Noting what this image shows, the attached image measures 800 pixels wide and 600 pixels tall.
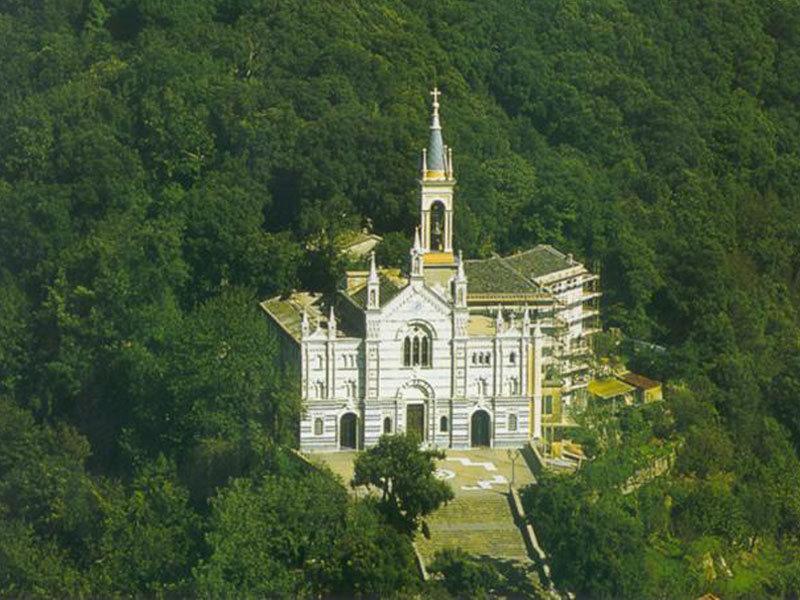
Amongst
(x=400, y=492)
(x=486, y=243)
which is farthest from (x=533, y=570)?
(x=486, y=243)

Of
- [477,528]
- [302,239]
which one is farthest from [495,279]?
[477,528]

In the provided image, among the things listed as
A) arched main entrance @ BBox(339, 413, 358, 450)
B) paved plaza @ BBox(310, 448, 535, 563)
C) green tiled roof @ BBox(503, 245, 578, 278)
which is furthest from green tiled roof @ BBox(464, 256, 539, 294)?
arched main entrance @ BBox(339, 413, 358, 450)

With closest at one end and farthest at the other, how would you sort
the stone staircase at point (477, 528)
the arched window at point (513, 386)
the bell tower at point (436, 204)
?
1. the stone staircase at point (477, 528)
2. the arched window at point (513, 386)
3. the bell tower at point (436, 204)

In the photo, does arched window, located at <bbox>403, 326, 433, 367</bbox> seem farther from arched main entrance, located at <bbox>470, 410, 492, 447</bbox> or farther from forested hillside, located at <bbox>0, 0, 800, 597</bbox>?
forested hillside, located at <bbox>0, 0, 800, 597</bbox>

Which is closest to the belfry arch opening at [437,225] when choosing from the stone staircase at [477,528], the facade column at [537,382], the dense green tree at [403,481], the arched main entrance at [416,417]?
the facade column at [537,382]

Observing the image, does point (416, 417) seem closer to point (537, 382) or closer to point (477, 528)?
point (537, 382)

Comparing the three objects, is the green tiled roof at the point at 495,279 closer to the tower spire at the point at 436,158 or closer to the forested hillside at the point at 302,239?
the tower spire at the point at 436,158
